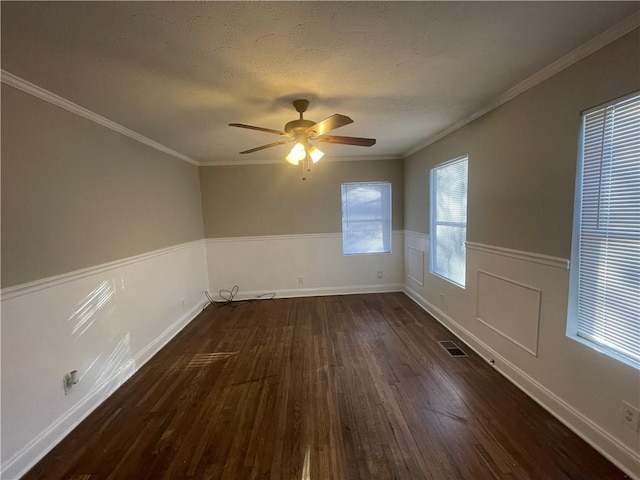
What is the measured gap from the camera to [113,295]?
2.44 m

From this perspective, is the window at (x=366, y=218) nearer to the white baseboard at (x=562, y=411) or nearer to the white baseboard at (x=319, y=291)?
the white baseboard at (x=319, y=291)

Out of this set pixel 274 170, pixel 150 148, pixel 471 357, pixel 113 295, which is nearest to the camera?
pixel 113 295

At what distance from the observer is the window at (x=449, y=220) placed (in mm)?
3064

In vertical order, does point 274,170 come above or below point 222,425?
above

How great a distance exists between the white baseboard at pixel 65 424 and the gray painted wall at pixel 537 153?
361 centimetres

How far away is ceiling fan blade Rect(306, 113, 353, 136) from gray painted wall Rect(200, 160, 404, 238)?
8.00 feet

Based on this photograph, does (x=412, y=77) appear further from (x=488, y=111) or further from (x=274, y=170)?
(x=274, y=170)

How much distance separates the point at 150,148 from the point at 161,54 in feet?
6.28

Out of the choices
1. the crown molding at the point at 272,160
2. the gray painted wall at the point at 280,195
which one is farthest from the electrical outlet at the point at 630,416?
the crown molding at the point at 272,160

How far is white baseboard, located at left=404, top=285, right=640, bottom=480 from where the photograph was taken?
1.50 m

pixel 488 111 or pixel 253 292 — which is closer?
pixel 488 111

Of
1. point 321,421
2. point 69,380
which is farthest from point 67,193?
point 321,421

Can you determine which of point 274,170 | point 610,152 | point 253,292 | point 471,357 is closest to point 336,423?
point 471,357

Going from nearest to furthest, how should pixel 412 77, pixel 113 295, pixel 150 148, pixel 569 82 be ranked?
pixel 569 82, pixel 412 77, pixel 113 295, pixel 150 148
